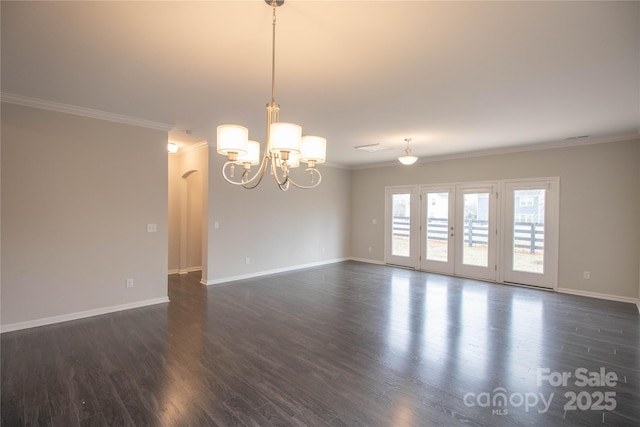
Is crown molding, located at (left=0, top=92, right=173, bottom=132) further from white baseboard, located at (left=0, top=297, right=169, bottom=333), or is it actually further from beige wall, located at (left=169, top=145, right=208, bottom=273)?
white baseboard, located at (left=0, top=297, right=169, bottom=333)

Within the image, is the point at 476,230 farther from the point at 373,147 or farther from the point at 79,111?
the point at 79,111

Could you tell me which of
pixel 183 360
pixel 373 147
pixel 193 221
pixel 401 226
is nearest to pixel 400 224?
pixel 401 226

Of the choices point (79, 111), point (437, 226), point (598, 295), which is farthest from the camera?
point (437, 226)

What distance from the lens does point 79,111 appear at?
377cm

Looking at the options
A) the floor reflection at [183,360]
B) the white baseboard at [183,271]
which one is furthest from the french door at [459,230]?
the white baseboard at [183,271]

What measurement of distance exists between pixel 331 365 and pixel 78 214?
3663mm

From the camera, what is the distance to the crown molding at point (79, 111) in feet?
11.1

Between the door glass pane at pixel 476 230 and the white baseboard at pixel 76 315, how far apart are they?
5888 millimetres

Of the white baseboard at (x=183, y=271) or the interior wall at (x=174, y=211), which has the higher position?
the interior wall at (x=174, y=211)

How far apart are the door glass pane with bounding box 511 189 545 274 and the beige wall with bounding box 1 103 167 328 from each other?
6.33m

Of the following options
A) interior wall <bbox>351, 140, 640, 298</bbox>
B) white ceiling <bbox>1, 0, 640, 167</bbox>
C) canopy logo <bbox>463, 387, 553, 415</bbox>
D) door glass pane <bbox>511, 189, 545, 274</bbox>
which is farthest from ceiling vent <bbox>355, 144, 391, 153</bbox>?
canopy logo <bbox>463, 387, 553, 415</bbox>

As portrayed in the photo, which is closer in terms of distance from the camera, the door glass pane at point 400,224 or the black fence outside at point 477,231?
the black fence outside at point 477,231

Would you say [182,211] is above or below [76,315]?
above

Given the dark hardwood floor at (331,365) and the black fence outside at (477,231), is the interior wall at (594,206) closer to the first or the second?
the black fence outside at (477,231)
